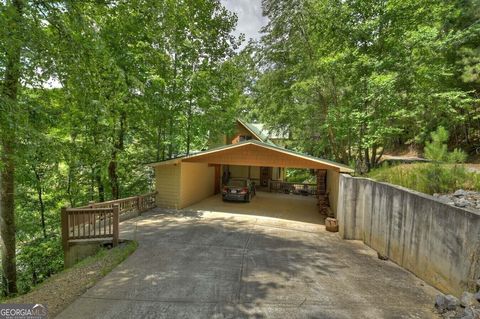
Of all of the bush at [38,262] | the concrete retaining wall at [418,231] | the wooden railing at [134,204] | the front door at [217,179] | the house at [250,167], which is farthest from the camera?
the house at [250,167]

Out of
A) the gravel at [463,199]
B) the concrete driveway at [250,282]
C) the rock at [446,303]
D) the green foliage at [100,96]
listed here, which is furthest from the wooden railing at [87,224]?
the gravel at [463,199]

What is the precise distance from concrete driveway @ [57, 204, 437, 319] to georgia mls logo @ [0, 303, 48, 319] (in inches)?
15.5

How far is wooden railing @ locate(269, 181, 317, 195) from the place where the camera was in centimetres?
1856

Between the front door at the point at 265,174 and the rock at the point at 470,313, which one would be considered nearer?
the rock at the point at 470,313

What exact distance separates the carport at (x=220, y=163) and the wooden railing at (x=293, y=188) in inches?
233

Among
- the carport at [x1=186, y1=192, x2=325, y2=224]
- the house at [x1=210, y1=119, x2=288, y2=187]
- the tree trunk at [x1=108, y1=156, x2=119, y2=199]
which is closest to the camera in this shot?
the carport at [x1=186, y1=192, x2=325, y2=224]

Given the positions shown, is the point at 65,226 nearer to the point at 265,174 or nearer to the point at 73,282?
the point at 73,282

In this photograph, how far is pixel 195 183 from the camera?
45.9 feet

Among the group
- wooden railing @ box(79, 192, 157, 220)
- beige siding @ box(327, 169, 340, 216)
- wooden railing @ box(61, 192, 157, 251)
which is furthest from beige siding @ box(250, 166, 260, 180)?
wooden railing @ box(61, 192, 157, 251)

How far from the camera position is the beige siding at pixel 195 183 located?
12.5m

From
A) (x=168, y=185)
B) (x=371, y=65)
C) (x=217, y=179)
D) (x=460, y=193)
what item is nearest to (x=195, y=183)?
(x=168, y=185)

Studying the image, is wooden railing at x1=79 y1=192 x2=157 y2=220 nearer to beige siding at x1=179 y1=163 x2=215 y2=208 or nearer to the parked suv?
beige siding at x1=179 y1=163 x2=215 y2=208

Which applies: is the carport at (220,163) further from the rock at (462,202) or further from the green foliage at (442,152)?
the rock at (462,202)

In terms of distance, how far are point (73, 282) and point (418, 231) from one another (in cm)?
752
